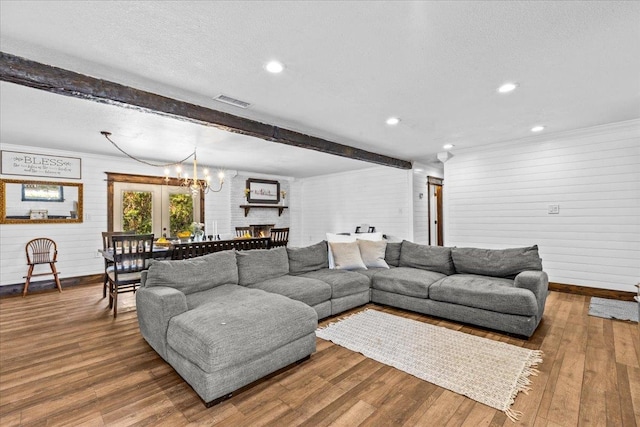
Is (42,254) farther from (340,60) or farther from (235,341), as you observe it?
(340,60)

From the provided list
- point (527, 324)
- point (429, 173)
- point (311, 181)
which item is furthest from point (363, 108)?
point (311, 181)

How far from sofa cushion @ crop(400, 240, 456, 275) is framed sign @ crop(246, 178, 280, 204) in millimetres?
5230

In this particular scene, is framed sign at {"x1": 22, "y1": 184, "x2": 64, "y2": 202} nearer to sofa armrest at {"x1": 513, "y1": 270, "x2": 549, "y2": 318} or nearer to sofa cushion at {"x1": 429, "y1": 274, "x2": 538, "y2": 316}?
sofa cushion at {"x1": 429, "y1": 274, "x2": 538, "y2": 316}

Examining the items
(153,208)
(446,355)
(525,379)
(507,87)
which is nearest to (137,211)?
(153,208)

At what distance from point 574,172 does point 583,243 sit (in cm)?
111

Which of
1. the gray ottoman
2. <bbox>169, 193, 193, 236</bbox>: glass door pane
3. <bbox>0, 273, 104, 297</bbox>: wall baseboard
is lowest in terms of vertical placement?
<bbox>0, 273, 104, 297</bbox>: wall baseboard

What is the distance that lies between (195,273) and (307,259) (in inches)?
61.9

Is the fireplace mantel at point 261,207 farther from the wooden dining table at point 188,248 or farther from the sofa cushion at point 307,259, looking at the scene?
the sofa cushion at point 307,259

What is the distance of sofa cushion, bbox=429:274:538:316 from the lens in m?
2.97

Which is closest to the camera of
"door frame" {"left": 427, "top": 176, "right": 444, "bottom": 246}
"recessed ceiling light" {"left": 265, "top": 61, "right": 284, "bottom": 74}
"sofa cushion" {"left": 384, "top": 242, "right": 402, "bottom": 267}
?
"recessed ceiling light" {"left": 265, "top": 61, "right": 284, "bottom": 74}

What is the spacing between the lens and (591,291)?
4.53 meters

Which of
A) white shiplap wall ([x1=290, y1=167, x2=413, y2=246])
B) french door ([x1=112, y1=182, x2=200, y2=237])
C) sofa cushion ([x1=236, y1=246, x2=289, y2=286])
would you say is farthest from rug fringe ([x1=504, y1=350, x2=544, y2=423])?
french door ([x1=112, y1=182, x2=200, y2=237])

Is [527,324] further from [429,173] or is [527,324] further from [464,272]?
[429,173]

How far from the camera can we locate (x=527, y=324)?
295 cm
